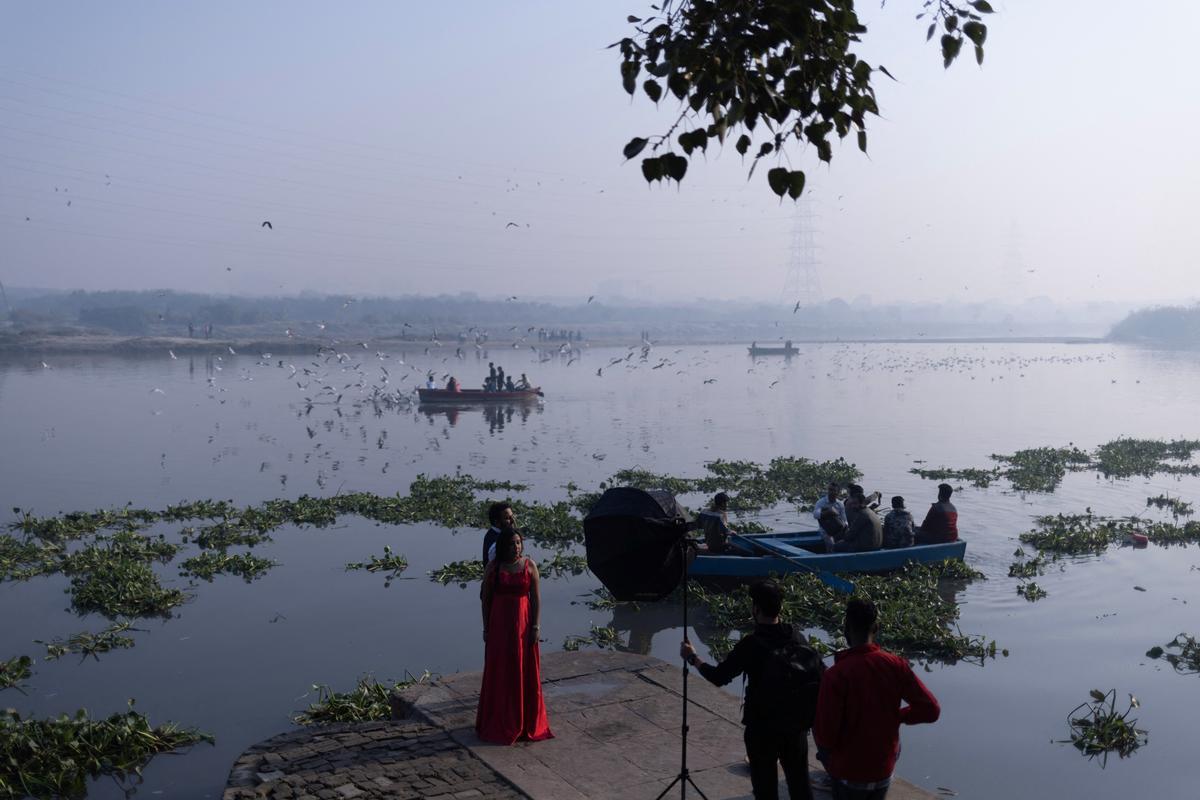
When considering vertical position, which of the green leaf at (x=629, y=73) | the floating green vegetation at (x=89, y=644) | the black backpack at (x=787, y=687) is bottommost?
the floating green vegetation at (x=89, y=644)

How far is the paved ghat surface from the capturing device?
336 inches

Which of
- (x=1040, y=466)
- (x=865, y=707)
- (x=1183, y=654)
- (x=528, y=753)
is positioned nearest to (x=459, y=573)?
A: (x=528, y=753)

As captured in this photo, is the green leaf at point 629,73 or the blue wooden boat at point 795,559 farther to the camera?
the blue wooden boat at point 795,559

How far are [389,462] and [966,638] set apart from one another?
23.3 metres

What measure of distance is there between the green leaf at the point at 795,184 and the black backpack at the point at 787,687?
9.52ft

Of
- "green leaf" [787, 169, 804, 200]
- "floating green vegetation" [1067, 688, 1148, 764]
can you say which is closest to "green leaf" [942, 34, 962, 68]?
"green leaf" [787, 169, 804, 200]

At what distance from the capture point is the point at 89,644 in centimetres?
1462

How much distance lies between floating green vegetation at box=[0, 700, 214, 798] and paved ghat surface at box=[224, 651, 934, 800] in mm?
2162

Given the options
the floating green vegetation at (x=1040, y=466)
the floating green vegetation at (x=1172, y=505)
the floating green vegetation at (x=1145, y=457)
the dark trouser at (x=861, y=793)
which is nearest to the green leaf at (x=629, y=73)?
the dark trouser at (x=861, y=793)

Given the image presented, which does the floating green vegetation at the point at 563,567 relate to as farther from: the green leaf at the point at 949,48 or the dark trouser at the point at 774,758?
the green leaf at the point at 949,48

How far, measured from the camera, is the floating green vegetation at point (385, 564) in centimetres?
1922

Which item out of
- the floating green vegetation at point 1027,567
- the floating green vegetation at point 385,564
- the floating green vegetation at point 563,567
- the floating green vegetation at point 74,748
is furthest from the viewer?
the floating green vegetation at point 385,564

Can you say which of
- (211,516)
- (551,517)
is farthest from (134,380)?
(551,517)

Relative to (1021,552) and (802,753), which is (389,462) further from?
(802,753)
